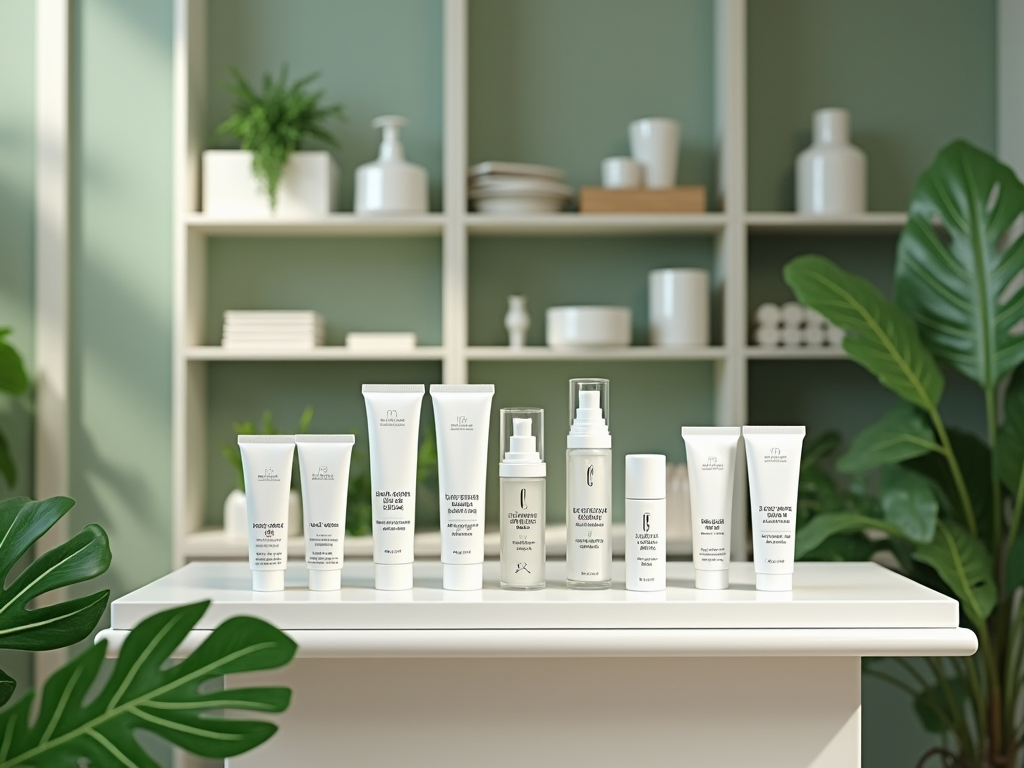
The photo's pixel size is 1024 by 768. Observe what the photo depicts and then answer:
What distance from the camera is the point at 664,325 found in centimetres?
282

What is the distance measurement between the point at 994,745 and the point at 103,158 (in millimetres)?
2768

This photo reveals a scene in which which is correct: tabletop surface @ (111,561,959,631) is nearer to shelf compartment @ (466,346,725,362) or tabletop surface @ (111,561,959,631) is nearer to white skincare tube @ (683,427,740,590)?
white skincare tube @ (683,427,740,590)

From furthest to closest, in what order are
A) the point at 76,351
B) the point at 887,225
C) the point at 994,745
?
the point at 76,351, the point at 887,225, the point at 994,745

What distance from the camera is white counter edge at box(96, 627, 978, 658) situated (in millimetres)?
953

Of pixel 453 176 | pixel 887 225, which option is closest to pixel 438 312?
pixel 453 176

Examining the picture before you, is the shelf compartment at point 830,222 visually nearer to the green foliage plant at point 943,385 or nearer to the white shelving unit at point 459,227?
the white shelving unit at point 459,227

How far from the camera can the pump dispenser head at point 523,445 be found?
1060 mm

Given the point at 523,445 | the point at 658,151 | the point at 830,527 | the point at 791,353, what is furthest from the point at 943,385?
the point at 523,445

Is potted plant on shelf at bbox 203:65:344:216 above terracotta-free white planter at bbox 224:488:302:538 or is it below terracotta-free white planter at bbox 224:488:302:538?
above

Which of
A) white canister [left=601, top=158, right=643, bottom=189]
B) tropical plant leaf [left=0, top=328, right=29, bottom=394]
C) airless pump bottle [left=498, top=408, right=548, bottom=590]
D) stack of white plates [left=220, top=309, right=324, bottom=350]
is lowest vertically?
airless pump bottle [left=498, top=408, right=548, bottom=590]

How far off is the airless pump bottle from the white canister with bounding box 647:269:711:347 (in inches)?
70.6

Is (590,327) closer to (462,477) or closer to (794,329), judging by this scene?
(794,329)

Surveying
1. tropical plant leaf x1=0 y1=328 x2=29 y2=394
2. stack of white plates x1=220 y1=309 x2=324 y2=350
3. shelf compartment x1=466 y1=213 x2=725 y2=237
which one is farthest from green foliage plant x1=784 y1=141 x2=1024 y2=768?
tropical plant leaf x1=0 y1=328 x2=29 y2=394

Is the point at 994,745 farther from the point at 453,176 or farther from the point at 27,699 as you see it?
the point at 27,699
